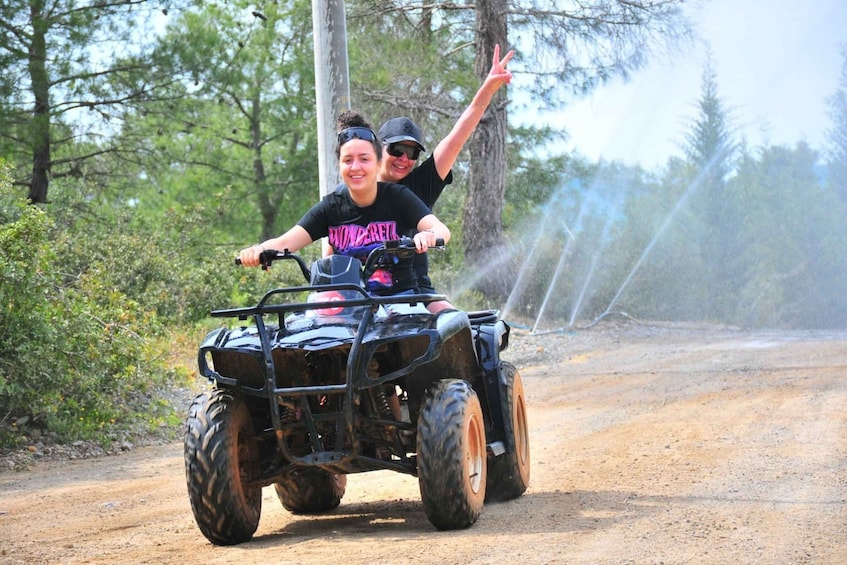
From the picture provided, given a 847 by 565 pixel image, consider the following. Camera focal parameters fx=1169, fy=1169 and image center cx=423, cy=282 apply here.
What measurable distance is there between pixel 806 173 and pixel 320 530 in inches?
1773

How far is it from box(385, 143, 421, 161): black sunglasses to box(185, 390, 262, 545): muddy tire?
6.38 ft

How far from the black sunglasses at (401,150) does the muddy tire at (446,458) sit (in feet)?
5.91

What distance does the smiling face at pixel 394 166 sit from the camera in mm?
6957

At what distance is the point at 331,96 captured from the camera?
441 inches

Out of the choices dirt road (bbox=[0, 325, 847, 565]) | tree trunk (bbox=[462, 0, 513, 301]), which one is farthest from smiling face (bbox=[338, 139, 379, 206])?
tree trunk (bbox=[462, 0, 513, 301])

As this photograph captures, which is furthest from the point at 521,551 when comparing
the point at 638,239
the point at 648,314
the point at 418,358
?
the point at 638,239

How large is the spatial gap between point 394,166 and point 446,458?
7.22ft

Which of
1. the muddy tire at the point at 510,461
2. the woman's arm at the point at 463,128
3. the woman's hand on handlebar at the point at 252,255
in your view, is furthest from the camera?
the woman's arm at the point at 463,128

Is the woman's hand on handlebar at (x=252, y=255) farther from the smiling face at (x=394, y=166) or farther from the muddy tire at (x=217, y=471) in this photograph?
the smiling face at (x=394, y=166)

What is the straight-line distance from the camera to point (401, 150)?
6.98 metres

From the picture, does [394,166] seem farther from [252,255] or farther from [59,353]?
[59,353]

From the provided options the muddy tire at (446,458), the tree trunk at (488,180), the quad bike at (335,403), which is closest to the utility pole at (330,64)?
the quad bike at (335,403)

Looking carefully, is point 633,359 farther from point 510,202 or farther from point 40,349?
point 510,202

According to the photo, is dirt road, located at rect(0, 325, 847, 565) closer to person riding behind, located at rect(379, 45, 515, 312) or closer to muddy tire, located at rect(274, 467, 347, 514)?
muddy tire, located at rect(274, 467, 347, 514)
